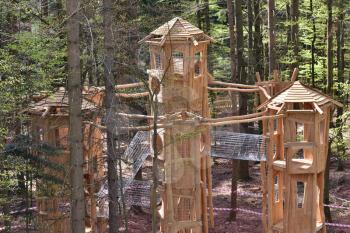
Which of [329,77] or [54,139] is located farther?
[329,77]

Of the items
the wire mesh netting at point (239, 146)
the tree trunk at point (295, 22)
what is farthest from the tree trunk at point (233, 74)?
the tree trunk at point (295, 22)

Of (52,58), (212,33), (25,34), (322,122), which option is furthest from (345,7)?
(25,34)

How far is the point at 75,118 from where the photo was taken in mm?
9438

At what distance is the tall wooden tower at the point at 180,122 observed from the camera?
12.9 meters

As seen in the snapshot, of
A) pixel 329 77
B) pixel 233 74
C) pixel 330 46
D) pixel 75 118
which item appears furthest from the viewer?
pixel 330 46

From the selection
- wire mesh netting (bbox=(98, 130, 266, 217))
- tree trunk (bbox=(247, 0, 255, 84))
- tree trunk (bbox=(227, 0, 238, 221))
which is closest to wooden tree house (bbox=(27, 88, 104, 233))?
wire mesh netting (bbox=(98, 130, 266, 217))

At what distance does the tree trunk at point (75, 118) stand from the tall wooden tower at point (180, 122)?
3.11 m

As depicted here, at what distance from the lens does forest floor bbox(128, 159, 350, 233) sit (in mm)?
16562

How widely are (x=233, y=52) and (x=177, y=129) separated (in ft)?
16.7

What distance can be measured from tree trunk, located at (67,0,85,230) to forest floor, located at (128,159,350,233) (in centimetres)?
646

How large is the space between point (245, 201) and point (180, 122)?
25.5 ft

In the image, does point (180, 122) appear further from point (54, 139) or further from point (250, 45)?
point (250, 45)

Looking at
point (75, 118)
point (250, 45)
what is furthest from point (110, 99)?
point (250, 45)

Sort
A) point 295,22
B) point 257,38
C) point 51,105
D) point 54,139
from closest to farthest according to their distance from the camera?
point 51,105, point 54,139, point 295,22, point 257,38
